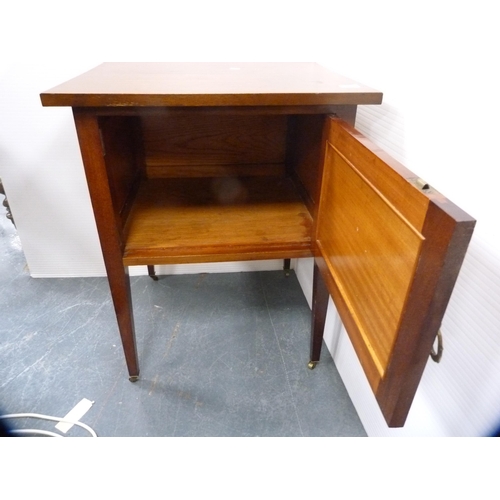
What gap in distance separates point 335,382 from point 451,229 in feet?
2.77

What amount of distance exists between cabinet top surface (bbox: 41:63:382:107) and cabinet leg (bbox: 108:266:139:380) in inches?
14.8

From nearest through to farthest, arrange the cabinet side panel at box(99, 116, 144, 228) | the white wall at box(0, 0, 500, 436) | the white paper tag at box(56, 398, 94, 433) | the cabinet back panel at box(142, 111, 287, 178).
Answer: the white wall at box(0, 0, 500, 436) → the cabinet side panel at box(99, 116, 144, 228) → the white paper tag at box(56, 398, 94, 433) → the cabinet back panel at box(142, 111, 287, 178)

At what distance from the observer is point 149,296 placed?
1402mm

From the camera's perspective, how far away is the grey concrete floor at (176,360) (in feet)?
3.16

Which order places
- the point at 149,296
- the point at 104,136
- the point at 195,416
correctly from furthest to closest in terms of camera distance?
1. the point at 149,296
2. the point at 195,416
3. the point at 104,136

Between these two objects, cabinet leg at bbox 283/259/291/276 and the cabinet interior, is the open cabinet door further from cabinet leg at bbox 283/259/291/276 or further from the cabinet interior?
cabinet leg at bbox 283/259/291/276

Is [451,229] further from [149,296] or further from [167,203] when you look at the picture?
[149,296]

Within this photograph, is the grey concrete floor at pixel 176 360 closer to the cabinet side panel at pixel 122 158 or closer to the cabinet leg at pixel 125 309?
the cabinet leg at pixel 125 309

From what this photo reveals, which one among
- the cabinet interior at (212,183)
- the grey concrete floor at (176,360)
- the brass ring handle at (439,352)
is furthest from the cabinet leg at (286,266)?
the brass ring handle at (439,352)

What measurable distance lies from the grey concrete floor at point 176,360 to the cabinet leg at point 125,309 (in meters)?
0.08

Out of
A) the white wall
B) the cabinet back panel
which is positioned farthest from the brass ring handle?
the cabinet back panel

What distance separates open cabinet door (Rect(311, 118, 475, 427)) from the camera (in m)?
0.37
